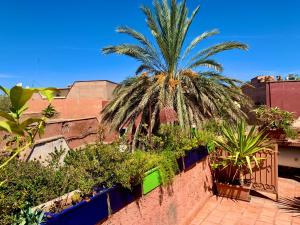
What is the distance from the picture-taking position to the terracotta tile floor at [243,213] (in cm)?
546

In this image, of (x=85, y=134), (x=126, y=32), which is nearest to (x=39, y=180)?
(x=126, y=32)

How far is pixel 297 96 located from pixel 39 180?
18.9 m

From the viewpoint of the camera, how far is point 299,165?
7.75 metres

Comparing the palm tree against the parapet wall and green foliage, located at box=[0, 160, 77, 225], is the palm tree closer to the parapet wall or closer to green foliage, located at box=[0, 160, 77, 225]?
the parapet wall

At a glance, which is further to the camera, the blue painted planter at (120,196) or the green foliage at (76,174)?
the blue painted planter at (120,196)

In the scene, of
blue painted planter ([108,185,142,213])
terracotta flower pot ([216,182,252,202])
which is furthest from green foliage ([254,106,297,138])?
blue painted planter ([108,185,142,213])

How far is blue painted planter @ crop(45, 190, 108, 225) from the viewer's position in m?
2.42

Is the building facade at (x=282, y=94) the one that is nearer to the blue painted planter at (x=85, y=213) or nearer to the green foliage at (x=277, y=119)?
the green foliage at (x=277, y=119)

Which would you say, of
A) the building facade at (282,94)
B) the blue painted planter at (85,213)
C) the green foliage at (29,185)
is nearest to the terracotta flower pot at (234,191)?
the blue painted planter at (85,213)

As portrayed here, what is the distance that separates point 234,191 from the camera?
6586mm

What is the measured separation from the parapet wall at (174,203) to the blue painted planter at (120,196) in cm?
8

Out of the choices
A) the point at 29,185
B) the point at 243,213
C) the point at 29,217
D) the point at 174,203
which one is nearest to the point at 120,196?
the point at 29,185

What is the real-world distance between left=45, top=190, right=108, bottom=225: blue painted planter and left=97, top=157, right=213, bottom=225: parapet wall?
0.28m

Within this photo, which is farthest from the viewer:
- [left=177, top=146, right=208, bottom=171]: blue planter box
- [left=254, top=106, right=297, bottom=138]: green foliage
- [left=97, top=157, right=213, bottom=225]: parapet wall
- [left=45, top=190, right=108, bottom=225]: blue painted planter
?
[left=254, top=106, right=297, bottom=138]: green foliage
